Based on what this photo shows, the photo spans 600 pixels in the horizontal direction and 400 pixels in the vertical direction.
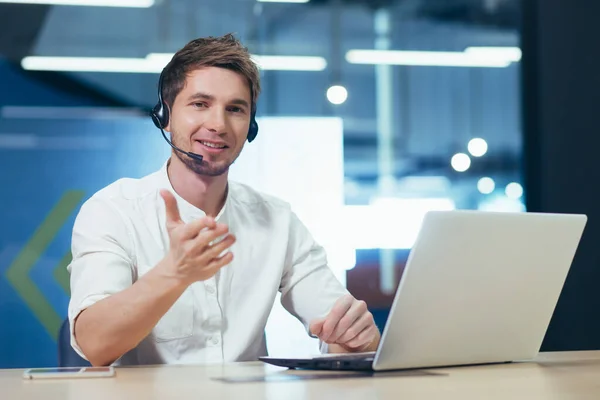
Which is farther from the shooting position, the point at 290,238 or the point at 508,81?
the point at 508,81

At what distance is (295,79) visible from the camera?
388 centimetres

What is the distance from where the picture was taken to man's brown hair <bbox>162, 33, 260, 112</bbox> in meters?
2.04

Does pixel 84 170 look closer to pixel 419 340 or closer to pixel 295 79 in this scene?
pixel 295 79

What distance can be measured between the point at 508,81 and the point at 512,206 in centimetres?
59

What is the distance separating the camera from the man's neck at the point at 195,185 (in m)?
2.02

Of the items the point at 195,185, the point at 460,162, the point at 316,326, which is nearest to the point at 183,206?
the point at 195,185

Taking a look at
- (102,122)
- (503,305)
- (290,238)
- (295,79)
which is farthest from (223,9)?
(503,305)

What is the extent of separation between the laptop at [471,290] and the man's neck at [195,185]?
67cm

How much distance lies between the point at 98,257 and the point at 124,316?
0.22 meters

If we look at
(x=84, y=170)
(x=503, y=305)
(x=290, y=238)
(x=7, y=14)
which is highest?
(x=7, y=14)

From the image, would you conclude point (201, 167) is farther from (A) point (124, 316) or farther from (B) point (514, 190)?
(B) point (514, 190)

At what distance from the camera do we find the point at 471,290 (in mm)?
1322

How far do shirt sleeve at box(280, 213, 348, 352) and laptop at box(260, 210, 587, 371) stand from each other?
24.1 inches

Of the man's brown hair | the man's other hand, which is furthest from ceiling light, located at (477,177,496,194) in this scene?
the man's other hand
